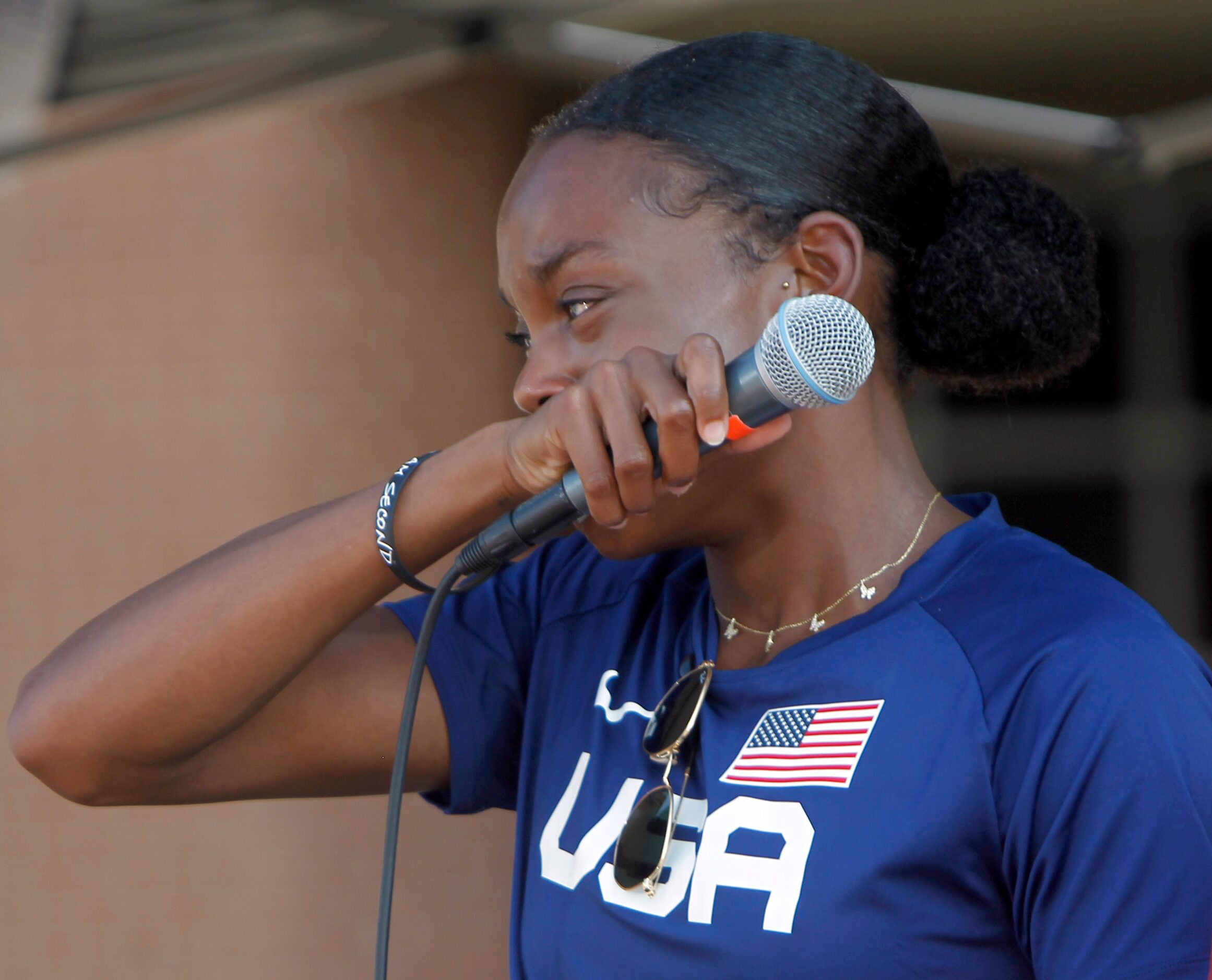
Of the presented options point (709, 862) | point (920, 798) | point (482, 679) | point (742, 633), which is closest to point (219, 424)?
point (482, 679)

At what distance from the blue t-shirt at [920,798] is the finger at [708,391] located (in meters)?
0.35

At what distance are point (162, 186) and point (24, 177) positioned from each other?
404mm

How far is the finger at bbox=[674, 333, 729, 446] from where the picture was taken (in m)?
1.11

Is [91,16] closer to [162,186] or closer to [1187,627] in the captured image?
[162,186]

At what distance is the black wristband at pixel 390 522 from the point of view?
57.2 inches

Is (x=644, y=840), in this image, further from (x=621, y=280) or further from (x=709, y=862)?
(x=621, y=280)

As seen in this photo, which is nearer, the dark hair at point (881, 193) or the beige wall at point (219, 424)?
the dark hair at point (881, 193)

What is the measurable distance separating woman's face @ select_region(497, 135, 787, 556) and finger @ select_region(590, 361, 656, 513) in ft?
0.58

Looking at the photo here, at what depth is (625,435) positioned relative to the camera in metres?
1.14

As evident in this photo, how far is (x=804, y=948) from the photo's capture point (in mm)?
1167

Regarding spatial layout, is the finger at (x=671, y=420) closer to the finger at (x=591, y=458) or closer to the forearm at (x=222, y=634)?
the finger at (x=591, y=458)

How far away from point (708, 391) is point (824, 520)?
1.34 feet

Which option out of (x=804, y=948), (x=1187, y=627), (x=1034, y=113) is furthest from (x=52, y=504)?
(x=1187, y=627)

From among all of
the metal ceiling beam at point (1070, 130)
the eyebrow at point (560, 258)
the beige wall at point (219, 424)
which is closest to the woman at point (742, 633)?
the eyebrow at point (560, 258)
